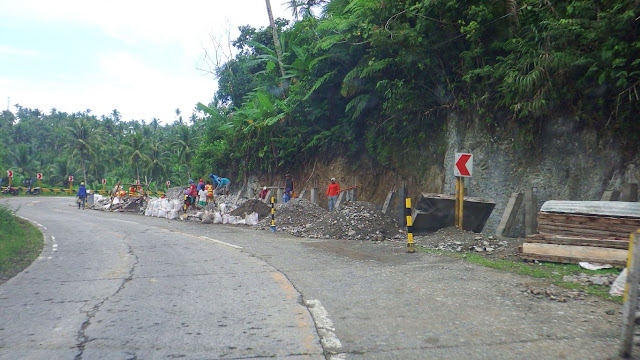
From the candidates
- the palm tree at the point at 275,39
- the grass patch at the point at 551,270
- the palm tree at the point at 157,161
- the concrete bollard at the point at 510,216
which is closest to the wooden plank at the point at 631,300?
the grass patch at the point at 551,270

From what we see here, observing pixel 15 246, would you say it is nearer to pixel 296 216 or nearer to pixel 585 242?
pixel 296 216

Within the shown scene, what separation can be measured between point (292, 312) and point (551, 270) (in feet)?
16.7

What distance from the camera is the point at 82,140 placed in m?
64.6

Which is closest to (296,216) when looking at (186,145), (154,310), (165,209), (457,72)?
(457,72)

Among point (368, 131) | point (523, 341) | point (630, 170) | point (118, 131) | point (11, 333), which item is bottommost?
point (11, 333)

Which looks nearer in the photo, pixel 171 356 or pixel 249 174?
pixel 171 356

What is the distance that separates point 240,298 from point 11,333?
2666 millimetres

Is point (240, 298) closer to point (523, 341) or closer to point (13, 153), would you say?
point (523, 341)

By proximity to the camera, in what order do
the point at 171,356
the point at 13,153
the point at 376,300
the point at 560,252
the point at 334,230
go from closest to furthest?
1. the point at 171,356
2. the point at 376,300
3. the point at 560,252
4. the point at 334,230
5. the point at 13,153

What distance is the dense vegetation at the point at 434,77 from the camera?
11.2 meters

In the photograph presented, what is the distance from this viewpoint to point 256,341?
4.96 m

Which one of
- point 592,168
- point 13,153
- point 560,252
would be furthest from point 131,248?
point 13,153

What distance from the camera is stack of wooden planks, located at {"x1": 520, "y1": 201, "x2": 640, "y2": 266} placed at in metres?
8.55

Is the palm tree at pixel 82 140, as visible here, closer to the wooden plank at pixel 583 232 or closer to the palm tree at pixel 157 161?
the palm tree at pixel 157 161
